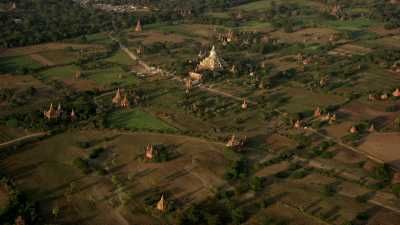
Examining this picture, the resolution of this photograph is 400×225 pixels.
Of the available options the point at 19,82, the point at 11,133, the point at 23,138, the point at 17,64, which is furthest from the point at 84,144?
the point at 17,64

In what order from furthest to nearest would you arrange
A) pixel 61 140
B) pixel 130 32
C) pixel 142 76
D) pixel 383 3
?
1. pixel 383 3
2. pixel 130 32
3. pixel 142 76
4. pixel 61 140

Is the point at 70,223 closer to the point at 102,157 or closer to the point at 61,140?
the point at 102,157

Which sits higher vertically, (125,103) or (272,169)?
(125,103)

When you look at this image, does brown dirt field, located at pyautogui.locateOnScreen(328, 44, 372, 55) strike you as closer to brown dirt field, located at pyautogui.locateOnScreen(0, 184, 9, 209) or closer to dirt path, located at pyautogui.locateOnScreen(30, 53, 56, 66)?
dirt path, located at pyautogui.locateOnScreen(30, 53, 56, 66)

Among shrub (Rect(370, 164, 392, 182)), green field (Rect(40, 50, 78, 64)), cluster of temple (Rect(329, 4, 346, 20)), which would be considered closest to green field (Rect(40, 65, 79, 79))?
green field (Rect(40, 50, 78, 64))

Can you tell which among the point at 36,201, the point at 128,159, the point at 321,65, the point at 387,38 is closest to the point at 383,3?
the point at 387,38

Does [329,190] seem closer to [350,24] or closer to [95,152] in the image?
[95,152]

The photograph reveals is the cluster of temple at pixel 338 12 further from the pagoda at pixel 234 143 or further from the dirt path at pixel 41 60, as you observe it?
the pagoda at pixel 234 143
